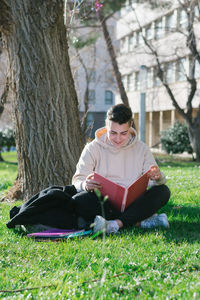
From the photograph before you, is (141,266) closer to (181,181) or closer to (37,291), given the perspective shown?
(37,291)

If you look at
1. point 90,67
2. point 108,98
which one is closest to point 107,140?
point 90,67

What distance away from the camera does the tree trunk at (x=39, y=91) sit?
5609 mm

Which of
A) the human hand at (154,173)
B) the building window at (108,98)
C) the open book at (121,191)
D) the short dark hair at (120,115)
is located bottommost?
the open book at (121,191)

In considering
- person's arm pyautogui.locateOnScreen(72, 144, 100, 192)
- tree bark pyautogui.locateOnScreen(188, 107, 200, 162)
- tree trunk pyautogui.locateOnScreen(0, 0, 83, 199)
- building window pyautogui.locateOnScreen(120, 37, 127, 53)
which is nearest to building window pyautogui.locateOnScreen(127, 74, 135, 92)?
building window pyautogui.locateOnScreen(120, 37, 127, 53)

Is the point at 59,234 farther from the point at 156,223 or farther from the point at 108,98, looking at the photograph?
the point at 108,98

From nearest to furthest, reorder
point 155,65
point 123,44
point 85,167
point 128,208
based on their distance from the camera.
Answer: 1. point 128,208
2. point 85,167
3. point 155,65
4. point 123,44

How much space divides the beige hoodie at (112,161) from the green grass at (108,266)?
61 centimetres

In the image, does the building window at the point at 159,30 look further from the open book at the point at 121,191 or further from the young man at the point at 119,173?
the open book at the point at 121,191

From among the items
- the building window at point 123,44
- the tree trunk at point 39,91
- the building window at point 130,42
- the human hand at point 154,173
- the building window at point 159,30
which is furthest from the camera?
the building window at point 123,44

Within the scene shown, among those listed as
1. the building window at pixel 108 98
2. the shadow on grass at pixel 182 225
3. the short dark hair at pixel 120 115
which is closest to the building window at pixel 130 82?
the building window at pixel 108 98

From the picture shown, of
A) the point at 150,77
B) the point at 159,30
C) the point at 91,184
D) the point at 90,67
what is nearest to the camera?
the point at 91,184

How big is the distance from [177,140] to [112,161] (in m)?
15.8

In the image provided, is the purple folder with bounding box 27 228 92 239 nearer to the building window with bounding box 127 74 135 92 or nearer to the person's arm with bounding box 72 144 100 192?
the person's arm with bounding box 72 144 100 192

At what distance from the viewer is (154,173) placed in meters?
4.02
